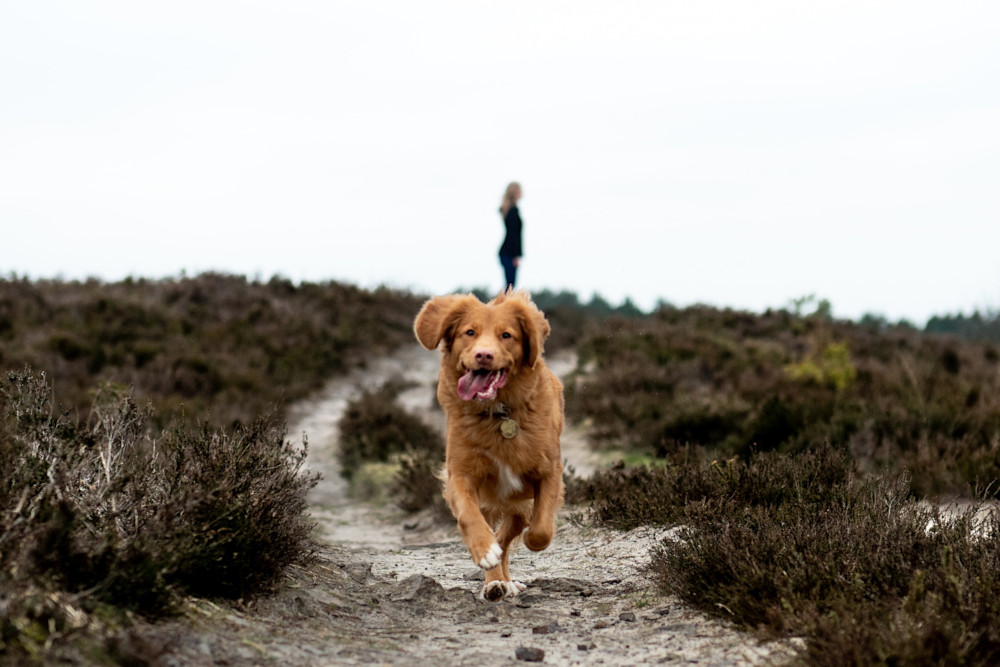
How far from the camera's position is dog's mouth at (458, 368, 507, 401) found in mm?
4625

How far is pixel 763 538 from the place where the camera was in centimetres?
434

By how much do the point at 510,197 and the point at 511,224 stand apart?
410 mm

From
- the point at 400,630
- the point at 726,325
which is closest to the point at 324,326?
the point at 726,325

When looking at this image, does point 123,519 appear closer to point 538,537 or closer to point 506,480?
point 506,480

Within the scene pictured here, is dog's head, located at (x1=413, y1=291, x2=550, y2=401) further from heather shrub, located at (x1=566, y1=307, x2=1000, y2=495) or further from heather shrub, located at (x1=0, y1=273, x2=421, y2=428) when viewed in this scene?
heather shrub, located at (x1=0, y1=273, x2=421, y2=428)

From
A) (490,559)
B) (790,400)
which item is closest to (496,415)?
(490,559)

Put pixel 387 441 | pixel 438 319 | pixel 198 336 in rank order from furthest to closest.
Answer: pixel 198 336 < pixel 387 441 < pixel 438 319

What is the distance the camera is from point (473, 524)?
446 centimetres

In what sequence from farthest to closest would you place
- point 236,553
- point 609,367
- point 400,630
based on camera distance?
1. point 609,367
2. point 400,630
3. point 236,553

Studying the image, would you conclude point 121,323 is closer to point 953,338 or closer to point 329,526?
point 329,526

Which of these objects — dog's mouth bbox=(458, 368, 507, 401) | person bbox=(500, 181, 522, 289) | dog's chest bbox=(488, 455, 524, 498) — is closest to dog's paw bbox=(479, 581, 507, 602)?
dog's chest bbox=(488, 455, 524, 498)

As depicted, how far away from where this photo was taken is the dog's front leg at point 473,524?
432 centimetres

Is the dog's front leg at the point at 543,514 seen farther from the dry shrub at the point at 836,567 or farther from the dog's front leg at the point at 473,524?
the dry shrub at the point at 836,567

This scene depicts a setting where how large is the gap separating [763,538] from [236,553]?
264 centimetres
